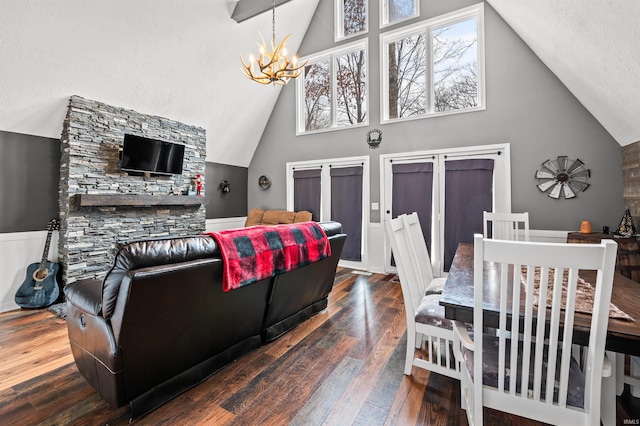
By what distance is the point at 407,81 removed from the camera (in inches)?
190

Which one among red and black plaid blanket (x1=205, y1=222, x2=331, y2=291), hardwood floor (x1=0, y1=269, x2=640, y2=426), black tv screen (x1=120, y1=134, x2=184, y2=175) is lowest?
hardwood floor (x1=0, y1=269, x2=640, y2=426)

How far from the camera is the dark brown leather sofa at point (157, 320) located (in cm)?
145

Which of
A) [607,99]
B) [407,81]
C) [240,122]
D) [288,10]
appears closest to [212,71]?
[240,122]

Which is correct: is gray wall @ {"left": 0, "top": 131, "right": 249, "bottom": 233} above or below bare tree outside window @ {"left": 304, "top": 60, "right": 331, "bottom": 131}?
below

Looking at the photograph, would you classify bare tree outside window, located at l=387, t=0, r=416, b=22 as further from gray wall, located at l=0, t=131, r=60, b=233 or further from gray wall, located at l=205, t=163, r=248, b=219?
gray wall, located at l=0, t=131, r=60, b=233

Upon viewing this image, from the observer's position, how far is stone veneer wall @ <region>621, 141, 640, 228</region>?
3.01 meters

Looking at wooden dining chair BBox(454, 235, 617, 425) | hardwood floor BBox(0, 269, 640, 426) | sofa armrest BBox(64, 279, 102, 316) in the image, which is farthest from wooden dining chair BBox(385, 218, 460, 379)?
sofa armrest BBox(64, 279, 102, 316)

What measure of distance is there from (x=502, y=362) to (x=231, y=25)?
17.4 ft

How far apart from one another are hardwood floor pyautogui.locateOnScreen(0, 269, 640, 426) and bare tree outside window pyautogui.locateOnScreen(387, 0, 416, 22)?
4.91 meters

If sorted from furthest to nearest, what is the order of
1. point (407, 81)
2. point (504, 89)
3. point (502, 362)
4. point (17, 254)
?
point (407, 81), point (504, 89), point (17, 254), point (502, 362)

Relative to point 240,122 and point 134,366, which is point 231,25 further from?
point 134,366

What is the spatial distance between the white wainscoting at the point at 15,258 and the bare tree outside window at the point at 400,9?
6.14 m

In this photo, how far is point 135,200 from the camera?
4176mm

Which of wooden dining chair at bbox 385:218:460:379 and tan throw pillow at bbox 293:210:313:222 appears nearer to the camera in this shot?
wooden dining chair at bbox 385:218:460:379
